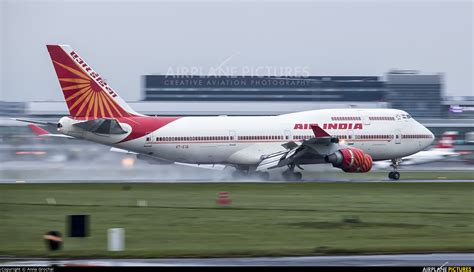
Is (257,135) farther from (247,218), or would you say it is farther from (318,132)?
(247,218)

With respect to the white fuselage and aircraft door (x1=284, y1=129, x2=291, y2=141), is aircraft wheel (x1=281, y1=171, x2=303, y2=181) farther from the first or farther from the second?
aircraft door (x1=284, y1=129, x2=291, y2=141)

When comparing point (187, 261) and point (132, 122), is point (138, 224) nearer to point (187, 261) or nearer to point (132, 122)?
point (187, 261)

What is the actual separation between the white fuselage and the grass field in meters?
5.64

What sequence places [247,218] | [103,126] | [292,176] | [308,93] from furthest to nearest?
[308,93], [292,176], [103,126], [247,218]

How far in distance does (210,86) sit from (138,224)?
99.2 m

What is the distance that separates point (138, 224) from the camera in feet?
98.6

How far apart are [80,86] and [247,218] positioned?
23.6m

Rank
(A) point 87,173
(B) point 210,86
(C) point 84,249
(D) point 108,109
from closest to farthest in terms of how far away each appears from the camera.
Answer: (C) point 84,249, (D) point 108,109, (A) point 87,173, (B) point 210,86

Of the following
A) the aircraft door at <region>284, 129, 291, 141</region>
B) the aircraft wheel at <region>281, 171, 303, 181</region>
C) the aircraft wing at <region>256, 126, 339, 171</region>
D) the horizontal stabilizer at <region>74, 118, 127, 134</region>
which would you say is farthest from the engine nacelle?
the horizontal stabilizer at <region>74, 118, 127, 134</region>

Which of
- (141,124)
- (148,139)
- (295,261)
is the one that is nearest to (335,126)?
(148,139)

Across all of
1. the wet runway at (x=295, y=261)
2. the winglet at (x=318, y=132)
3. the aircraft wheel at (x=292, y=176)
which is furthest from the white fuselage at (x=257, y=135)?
the wet runway at (x=295, y=261)

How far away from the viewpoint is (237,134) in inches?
2164

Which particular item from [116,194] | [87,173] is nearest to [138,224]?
[116,194]

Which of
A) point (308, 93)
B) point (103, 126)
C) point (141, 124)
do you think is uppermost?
point (308, 93)
